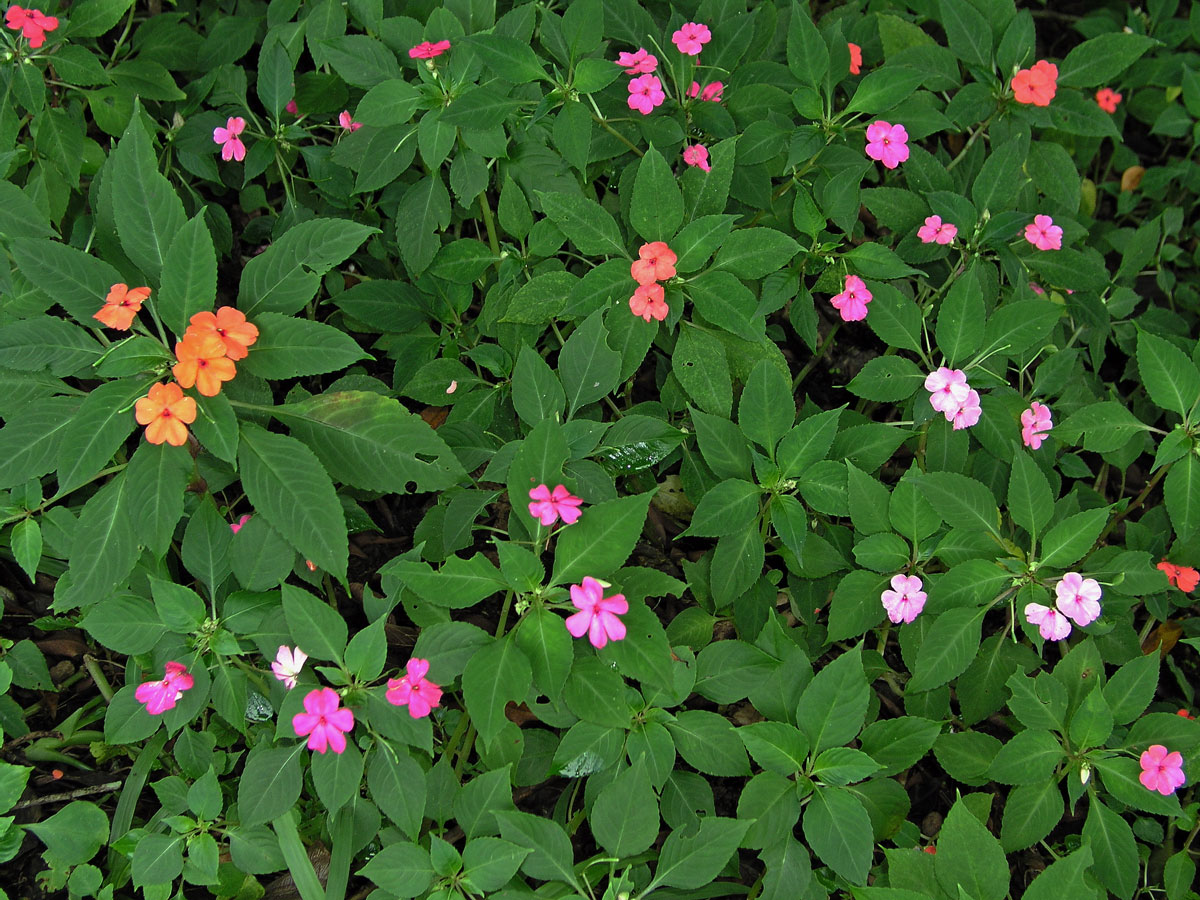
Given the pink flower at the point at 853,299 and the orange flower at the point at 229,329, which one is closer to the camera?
the orange flower at the point at 229,329

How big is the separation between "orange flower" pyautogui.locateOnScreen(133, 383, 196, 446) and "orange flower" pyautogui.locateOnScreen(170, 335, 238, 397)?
0.13 feet

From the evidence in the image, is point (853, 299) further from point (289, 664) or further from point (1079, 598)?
point (289, 664)

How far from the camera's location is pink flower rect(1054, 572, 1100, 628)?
236 centimetres

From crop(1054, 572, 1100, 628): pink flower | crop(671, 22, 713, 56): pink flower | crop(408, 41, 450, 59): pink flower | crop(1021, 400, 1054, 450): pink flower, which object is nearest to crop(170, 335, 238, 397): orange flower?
crop(408, 41, 450, 59): pink flower

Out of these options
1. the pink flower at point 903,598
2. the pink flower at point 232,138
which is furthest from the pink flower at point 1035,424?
the pink flower at point 232,138

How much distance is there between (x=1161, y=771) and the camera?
94.0 inches

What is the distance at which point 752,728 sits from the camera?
7.64 ft

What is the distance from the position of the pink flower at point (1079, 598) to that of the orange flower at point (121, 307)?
7.94 feet

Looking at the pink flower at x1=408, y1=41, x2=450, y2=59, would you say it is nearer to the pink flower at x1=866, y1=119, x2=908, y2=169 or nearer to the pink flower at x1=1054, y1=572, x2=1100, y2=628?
the pink flower at x1=866, y1=119, x2=908, y2=169

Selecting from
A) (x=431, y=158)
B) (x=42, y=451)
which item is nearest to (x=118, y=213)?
(x=42, y=451)

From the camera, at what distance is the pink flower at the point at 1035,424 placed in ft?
9.09

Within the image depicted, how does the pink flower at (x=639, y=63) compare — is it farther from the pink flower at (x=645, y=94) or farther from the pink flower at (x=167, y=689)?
the pink flower at (x=167, y=689)

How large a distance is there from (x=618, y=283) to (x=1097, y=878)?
6.85ft

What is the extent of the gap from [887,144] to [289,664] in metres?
2.32
